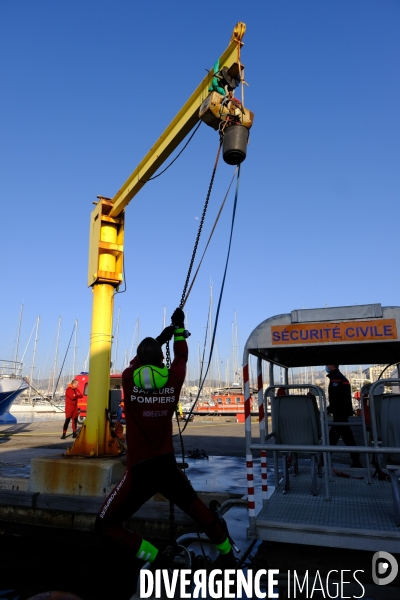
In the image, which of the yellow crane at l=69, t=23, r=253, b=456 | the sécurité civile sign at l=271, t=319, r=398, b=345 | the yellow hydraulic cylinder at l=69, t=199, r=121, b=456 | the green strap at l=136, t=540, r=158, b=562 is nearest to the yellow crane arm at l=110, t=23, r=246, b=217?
the yellow crane at l=69, t=23, r=253, b=456

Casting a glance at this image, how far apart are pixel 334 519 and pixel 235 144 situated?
4291 millimetres

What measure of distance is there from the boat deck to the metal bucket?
4000 mm

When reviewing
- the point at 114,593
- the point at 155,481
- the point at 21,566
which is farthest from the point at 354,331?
the point at 21,566

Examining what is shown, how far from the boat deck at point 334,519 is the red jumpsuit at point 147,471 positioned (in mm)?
1231

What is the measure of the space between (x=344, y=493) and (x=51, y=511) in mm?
4041

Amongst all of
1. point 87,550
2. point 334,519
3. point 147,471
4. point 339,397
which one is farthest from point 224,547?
point 339,397

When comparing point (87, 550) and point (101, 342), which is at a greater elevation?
point (101, 342)

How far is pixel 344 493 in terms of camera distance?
5.82m

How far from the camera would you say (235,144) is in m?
4.88

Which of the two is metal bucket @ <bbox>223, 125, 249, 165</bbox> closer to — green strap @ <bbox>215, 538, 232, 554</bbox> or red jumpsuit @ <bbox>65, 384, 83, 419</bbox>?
green strap @ <bbox>215, 538, 232, 554</bbox>

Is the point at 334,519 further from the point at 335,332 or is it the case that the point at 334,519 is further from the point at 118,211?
the point at 118,211

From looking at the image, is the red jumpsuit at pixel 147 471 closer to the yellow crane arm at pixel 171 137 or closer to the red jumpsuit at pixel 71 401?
the yellow crane arm at pixel 171 137

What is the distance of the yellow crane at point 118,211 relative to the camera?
538cm

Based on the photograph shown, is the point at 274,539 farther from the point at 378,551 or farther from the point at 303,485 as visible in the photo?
the point at 303,485
